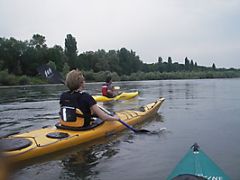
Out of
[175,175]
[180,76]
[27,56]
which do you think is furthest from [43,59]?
[175,175]

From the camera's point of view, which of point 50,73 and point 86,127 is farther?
point 50,73

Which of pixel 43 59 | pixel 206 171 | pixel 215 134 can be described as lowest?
pixel 215 134

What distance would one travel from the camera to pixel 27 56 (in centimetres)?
6206

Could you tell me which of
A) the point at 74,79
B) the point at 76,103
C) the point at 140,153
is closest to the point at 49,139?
the point at 76,103

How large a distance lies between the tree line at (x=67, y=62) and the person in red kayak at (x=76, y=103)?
146 ft

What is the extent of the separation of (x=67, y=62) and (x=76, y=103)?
65756 mm

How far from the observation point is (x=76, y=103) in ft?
19.3

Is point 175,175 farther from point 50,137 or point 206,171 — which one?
point 50,137

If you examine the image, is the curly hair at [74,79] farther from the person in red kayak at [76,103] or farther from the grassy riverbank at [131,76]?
the grassy riverbank at [131,76]

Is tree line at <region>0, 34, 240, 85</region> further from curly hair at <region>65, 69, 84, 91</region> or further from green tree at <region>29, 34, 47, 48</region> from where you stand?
curly hair at <region>65, 69, 84, 91</region>

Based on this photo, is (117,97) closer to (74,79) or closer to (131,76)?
(74,79)

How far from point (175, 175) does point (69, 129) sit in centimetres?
319

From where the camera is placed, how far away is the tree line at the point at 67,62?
5868 cm

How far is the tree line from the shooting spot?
58678 mm
